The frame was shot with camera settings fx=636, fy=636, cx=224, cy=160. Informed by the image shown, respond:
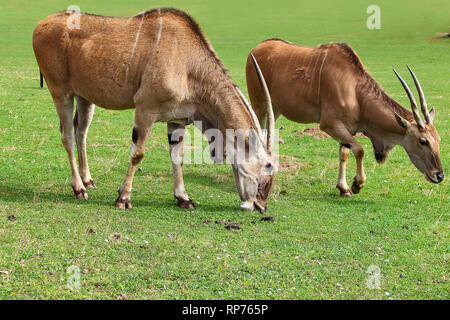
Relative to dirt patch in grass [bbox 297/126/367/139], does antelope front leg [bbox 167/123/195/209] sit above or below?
above

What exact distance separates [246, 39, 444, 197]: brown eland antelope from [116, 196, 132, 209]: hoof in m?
3.33

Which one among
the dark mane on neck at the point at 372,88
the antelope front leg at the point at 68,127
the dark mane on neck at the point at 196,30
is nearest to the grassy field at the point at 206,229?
the antelope front leg at the point at 68,127

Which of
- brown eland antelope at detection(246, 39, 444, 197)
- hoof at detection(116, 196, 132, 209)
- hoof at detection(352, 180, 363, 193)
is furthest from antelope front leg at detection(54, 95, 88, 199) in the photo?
hoof at detection(352, 180, 363, 193)

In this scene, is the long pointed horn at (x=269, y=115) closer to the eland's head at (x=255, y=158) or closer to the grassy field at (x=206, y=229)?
the eland's head at (x=255, y=158)

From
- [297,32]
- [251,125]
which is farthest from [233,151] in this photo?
[297,32]

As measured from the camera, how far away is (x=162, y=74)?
27.1 feet

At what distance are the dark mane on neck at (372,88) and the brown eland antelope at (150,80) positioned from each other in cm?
223

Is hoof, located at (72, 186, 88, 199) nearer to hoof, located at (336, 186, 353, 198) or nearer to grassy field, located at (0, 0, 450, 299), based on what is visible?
grassy field, located at (0, 0, 450, 299)

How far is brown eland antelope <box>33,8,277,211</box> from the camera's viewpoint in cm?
829

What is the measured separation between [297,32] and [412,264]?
129ft

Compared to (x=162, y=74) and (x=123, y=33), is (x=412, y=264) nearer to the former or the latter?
(x=162, y=74)

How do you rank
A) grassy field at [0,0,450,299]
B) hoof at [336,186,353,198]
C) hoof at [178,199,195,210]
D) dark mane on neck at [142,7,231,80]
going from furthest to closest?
hoof at [336,186,353,198]
hoof at [178,199,195,210]
dark mane on neck at [142,7,231,80]
grassy field at [0,0,450,299]

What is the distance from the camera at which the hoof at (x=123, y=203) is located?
27.9ft

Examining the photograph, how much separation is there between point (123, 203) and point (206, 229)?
4.62 ft
